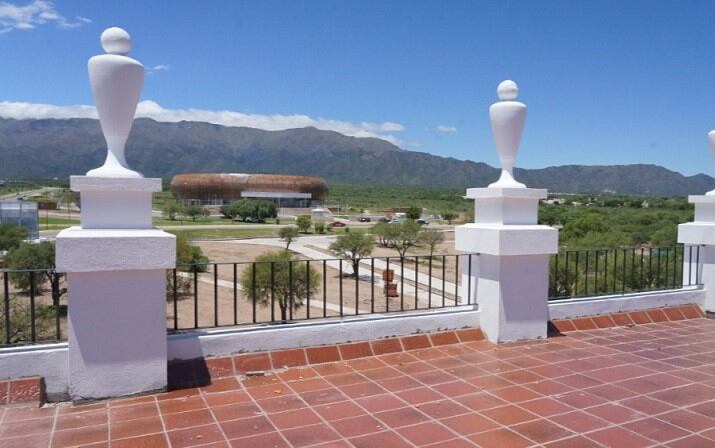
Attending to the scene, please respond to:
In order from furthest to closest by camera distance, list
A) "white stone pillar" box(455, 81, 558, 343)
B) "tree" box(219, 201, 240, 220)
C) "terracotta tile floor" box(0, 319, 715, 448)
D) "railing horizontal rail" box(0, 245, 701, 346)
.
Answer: "tree" box(219, 201, 240, 220), "railing horizontal rail" box(0, 245, 701, 346), "white stone pillar" box(455, 81, 558, 343), "terracotta tile floor" box(0, 319, 715, 448)

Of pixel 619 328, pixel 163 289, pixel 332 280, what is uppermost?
pixel 163 289

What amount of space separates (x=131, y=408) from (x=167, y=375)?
44 cm

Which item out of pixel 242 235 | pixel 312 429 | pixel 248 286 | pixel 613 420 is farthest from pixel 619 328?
pixel 242 235

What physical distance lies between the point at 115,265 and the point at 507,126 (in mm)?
3575

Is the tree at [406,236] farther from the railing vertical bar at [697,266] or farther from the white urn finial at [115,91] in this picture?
the white urn finial at [115,91]

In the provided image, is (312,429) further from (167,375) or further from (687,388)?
(687,388)

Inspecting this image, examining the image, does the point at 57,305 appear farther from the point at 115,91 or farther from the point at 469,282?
the point at 469,282

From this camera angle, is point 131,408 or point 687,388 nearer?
point 131,408

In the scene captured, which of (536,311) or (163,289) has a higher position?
(163,289)

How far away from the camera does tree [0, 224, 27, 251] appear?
26184mm

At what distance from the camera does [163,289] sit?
4.03 m

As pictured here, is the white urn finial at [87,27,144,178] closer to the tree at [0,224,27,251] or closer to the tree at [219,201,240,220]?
the tree at [0,224,27,251]

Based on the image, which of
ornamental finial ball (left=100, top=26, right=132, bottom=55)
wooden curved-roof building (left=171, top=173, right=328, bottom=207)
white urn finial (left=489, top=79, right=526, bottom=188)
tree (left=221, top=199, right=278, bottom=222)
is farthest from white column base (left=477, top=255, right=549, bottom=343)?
wooden curved-roof building (left=171, top=173, right=328, bottom=207)

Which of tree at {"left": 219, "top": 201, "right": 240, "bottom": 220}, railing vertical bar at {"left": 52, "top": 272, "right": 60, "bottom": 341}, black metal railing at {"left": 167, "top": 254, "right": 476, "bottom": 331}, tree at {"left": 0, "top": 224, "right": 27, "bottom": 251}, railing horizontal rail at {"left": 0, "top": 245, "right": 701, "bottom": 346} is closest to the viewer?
railing vertical bar at {"left": 52, "top": 272, "right": 60, "bottom": 341}
